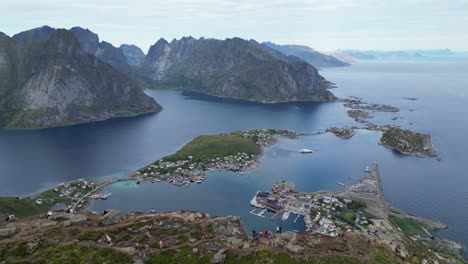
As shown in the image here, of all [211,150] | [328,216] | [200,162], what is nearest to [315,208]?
[328,216]

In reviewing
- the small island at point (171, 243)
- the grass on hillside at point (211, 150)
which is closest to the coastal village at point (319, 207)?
the small island at point (171, 243)

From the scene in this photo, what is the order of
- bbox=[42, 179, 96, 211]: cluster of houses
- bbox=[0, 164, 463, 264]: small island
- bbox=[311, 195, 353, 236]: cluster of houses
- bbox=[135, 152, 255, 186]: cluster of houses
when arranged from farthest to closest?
bbox=[135, 152, 255, 186]: cluster of houses → bbox=[42, 179, 96, 211]: cluster of houses → bbox=[311, 195, 353, 236]: cluster of houses → bbox=[0, 164, 463, 264]: small island

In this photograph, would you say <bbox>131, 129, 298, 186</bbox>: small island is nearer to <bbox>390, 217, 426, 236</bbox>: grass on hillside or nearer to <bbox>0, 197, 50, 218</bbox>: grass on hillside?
<bbox>0, 197, 50, 218</bbox>: grass on hillside

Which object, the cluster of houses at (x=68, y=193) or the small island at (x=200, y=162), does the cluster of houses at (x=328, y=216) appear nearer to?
the small island at (x=200, y=162)

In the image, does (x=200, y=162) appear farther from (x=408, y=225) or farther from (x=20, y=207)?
(x=408, y=225)

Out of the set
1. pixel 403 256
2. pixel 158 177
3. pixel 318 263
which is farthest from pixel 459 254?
pixel 158 177

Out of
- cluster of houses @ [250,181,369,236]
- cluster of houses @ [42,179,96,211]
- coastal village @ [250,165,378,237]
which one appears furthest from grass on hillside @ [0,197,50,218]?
cluster of houses @ [250,181,369,236]
